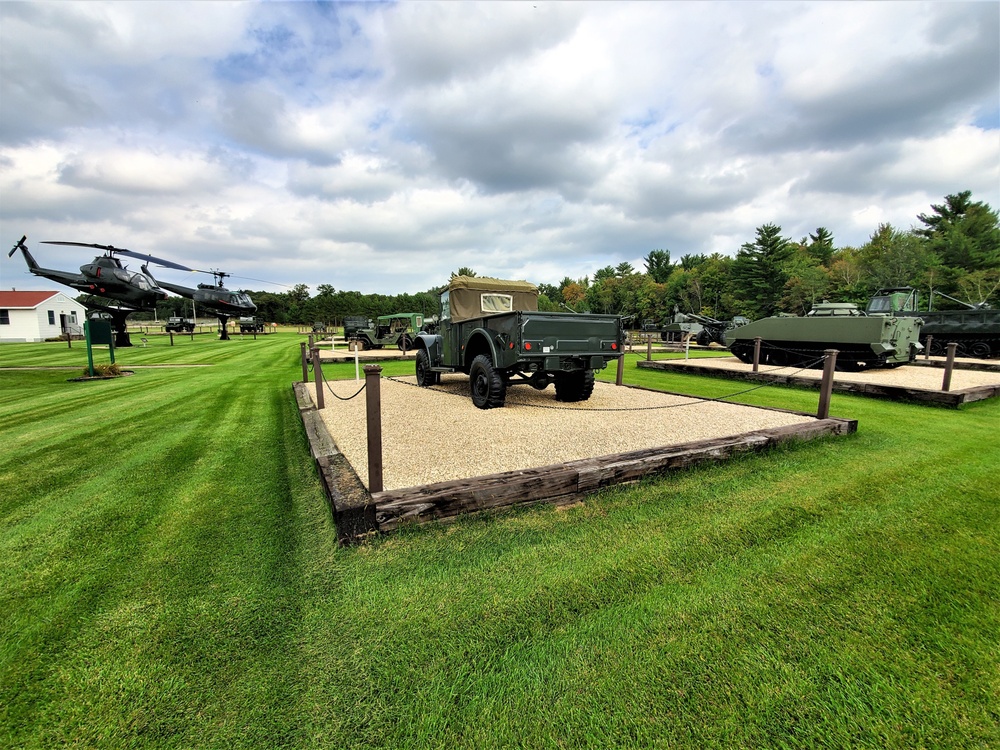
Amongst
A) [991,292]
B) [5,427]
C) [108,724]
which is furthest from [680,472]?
[991,292]

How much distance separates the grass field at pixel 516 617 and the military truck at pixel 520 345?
2.88 m

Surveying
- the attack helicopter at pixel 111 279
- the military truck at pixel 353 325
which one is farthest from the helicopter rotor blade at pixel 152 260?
the military truck at pixel 353 325

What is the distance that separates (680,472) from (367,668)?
3.30m

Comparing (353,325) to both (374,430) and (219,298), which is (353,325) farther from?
(374,430)

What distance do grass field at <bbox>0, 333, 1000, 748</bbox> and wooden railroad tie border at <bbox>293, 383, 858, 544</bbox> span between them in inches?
5.6

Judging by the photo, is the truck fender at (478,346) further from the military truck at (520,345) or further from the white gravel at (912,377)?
the white gravel at (912,377)

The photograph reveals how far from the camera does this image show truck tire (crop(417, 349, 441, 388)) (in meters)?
9.72

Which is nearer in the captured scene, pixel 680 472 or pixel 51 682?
pixel 51 682

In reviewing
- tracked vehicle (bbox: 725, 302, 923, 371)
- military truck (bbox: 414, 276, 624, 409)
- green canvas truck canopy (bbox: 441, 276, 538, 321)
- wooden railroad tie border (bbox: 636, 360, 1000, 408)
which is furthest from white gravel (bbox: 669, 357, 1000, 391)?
green canvas truck canopy (bbox: 441, 276, 538, 321)

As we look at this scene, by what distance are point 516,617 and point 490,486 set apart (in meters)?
1.24

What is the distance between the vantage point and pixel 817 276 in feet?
145

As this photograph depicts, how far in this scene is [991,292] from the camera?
3331 cm

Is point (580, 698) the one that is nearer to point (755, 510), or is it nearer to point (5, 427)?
point (755, 510)

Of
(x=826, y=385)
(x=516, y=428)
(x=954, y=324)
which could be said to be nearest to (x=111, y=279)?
(x=516, y=428)
